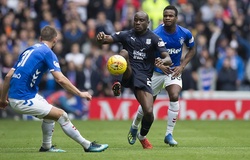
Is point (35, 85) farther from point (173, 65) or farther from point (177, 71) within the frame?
point (173, 65)

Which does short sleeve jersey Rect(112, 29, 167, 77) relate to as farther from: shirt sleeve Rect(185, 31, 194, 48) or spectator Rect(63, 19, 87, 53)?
spectator Rect(63, 19, 87, 53)

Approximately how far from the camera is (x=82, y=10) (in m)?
26.6

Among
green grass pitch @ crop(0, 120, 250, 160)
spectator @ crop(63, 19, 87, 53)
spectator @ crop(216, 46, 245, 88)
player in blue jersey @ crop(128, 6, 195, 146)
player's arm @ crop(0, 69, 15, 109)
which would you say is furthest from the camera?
spectator @ crop(63, 19, 87, 53)

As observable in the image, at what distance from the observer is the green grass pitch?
1134 centimetres

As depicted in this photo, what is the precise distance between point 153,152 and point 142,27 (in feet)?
8.25

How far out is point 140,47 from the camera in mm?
13242

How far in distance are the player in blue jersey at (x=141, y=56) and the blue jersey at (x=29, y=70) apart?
1.79m

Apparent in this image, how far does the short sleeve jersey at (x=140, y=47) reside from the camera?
520 inches

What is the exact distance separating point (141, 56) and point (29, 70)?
2662 mm

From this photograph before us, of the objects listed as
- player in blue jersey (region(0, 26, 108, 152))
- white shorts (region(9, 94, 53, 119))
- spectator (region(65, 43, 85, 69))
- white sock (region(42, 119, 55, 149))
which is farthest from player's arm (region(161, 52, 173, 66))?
spectator (region(65, 43, 85, 69))

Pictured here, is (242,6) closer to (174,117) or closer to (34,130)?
(34,130)

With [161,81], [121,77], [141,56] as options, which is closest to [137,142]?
[161,81]

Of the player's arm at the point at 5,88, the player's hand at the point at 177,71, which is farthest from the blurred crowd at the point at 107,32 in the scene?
the player's arm at the point at 5,88

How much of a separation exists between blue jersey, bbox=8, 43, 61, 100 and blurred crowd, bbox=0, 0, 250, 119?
12237 mm
